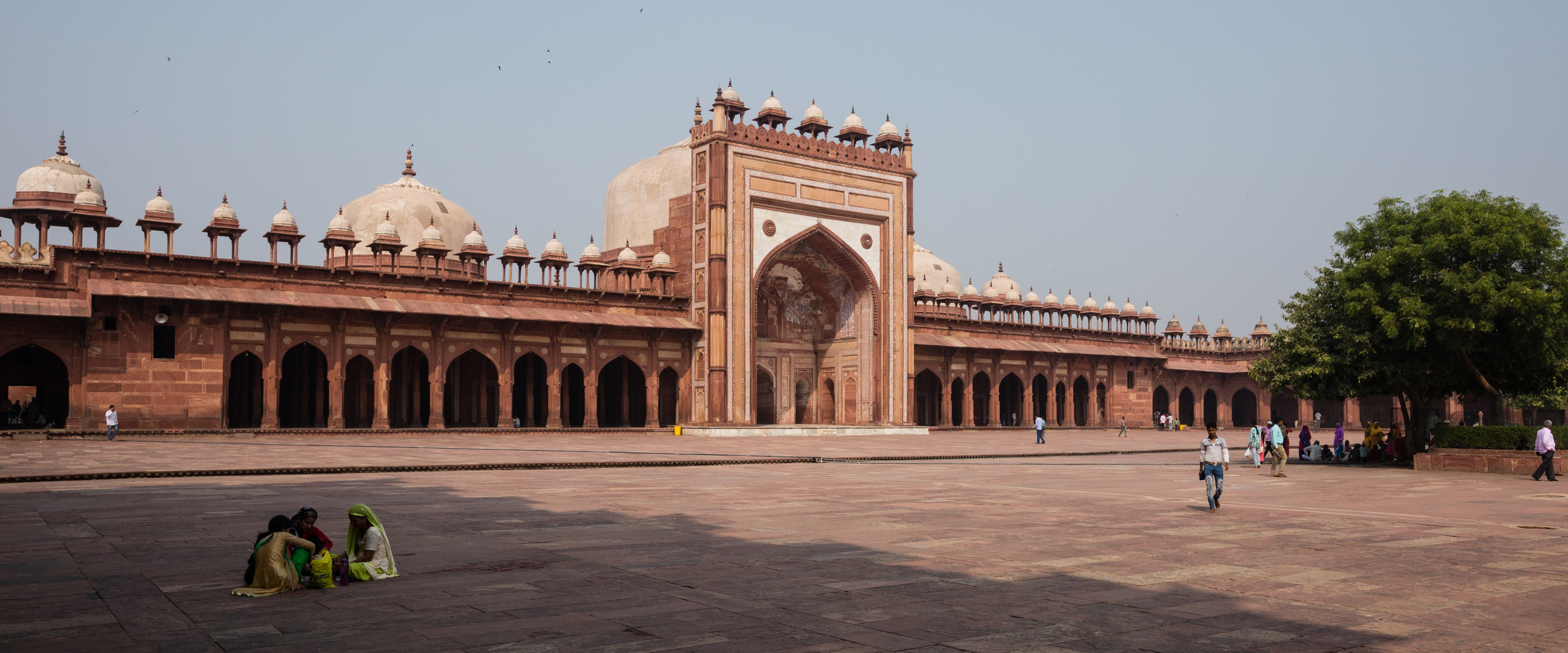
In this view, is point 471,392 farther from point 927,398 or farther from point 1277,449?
point 1277,449

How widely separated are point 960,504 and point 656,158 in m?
33.3

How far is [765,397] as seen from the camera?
137ft

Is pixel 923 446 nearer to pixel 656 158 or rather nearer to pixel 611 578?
pixel 656 158

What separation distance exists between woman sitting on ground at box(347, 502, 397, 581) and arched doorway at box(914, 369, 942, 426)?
39.2 m

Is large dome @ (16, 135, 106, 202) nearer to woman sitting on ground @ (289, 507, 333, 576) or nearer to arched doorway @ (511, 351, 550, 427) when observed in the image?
arched doorway @ (511, 351, 550, 427)

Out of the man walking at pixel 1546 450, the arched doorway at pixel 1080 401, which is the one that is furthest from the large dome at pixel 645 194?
the man walking at pixel 1546 450

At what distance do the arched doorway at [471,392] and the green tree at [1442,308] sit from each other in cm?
2279

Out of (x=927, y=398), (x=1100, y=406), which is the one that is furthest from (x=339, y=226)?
(x=1100, y=406)

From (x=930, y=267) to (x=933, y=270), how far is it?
0.60ft

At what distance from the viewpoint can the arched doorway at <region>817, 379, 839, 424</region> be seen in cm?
4250

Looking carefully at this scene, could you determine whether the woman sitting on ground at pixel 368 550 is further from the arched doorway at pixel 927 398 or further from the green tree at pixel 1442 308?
the arched doorway at pixel 927 398

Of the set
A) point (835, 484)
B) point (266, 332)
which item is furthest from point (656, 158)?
point (835, 484)

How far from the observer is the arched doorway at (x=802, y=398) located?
140 ft

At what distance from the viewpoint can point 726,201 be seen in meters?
36.6
